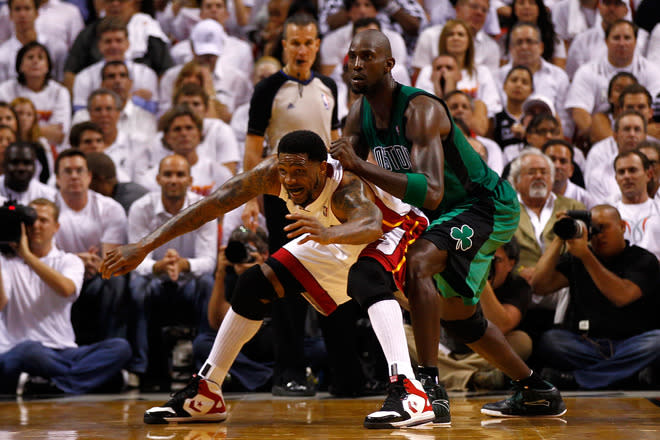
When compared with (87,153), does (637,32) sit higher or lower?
higher

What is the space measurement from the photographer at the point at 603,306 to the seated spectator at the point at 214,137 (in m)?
3.31

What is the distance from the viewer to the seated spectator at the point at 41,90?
9242 mm

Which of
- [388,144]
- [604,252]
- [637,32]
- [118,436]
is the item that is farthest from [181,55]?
[118,436]

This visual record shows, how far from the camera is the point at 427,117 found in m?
4.07

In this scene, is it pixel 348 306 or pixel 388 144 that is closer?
pixel 388 144

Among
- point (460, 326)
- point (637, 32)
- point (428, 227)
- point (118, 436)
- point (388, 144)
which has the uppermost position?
point (637, 32)

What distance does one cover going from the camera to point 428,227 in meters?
4.28

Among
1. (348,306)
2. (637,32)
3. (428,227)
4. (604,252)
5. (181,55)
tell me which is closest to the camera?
(428,227)

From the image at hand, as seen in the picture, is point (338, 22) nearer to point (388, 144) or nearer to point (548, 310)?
point (548, 310)

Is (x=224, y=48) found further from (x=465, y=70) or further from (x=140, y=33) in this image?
(x=465, y=70)

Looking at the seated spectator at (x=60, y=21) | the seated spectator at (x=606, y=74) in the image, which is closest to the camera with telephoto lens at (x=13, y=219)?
the seated spectator at (x=60, y=21)

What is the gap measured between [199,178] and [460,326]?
4.33 m

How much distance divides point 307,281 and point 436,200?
0.72 m

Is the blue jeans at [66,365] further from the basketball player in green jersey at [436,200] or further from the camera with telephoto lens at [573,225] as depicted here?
the camera with telephoto lens at [573,225]
